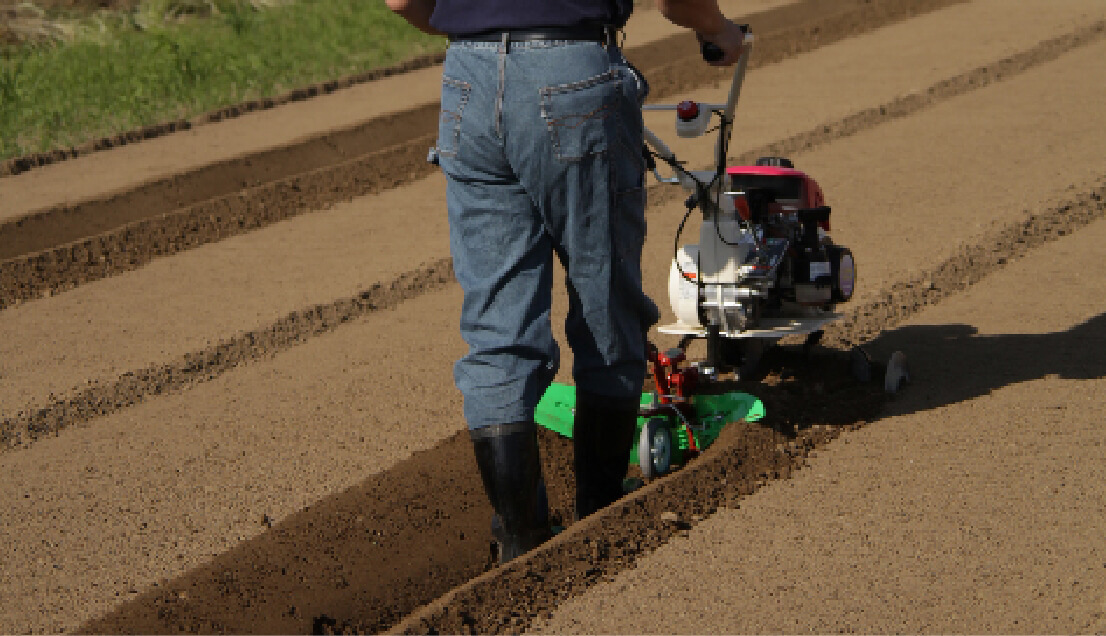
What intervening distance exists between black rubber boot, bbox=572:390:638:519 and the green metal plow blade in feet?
1.69

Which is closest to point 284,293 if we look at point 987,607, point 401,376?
point 401,376

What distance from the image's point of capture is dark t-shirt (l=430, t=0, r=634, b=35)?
3.82m

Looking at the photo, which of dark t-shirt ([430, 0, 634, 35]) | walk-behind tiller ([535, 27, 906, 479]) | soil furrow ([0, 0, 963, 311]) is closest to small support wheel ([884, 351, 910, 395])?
walk-behind tiller ([535, 27, 906, 479])

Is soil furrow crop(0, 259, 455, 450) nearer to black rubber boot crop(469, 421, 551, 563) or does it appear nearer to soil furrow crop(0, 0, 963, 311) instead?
soil furrow crop(0, 0, 963, 311)

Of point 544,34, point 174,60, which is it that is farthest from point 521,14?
point 174,60

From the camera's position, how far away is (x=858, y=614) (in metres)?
3.79

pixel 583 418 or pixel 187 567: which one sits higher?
pixel 583 418

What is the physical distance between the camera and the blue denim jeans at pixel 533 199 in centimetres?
386

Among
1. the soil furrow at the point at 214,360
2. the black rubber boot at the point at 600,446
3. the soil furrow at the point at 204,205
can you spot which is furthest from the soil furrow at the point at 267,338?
the black rubber boot at the point at 600,446

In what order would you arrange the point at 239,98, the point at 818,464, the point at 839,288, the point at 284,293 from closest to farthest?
the point at 818,464, the point at 839,288, the point at 284,293, the point at 239,98

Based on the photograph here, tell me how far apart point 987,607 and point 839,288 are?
170 cm

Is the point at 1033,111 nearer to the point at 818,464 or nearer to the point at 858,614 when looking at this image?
the point at 818,464

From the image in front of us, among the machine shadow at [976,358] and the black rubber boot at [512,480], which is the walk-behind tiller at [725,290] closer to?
the machine shadow at [976,358]

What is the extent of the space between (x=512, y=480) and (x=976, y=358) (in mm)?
2564
